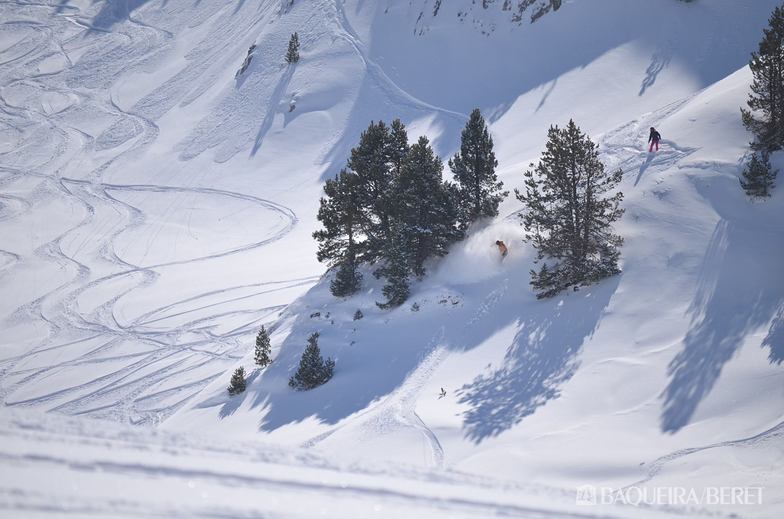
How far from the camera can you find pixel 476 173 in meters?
21.2

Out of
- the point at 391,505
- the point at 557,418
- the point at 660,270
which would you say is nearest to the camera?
the point at 391,505

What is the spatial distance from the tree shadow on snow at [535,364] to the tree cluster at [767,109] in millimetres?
5928

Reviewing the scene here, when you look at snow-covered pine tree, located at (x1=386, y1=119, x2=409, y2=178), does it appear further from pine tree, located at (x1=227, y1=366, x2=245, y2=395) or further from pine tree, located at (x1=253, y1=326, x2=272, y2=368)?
pine tree, located at (x1=227, y1=366, x2=245, y2=395)

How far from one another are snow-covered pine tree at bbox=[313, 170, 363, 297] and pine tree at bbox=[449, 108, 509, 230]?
181 inches

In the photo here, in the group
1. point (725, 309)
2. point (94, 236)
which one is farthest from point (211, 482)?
point (94, 236)

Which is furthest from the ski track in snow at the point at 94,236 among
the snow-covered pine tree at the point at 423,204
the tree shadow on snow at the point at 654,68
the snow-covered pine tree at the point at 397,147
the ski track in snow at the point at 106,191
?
the tree shadow on snow at the point at 654,68

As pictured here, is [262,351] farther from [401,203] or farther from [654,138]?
[654,138]

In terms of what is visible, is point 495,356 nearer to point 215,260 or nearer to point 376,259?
point 376,259

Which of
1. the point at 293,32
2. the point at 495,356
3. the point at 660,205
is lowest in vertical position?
the point at 495,356

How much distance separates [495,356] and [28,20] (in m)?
91.4

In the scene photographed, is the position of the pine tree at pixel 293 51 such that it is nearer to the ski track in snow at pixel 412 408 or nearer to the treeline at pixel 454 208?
the treeline at pixel 454 208

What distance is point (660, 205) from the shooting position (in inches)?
709

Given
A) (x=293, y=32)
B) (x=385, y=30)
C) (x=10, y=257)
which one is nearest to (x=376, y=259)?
(x=10, y=257)

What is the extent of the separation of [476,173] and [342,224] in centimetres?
640
